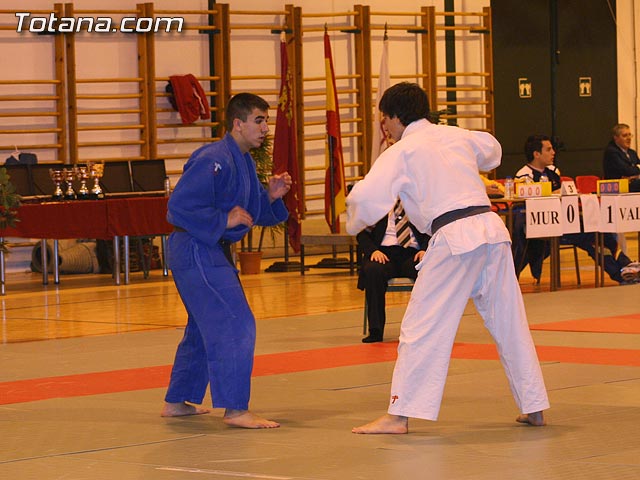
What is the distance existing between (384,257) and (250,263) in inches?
198

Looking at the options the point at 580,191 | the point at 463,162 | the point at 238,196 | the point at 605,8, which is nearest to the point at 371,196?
the point at 463,162

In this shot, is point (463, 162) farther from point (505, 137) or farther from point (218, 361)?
point (505, 137)

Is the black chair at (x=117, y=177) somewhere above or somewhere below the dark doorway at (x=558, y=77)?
below

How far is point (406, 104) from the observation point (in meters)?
4.69

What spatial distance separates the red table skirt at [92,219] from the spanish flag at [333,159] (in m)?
1.82

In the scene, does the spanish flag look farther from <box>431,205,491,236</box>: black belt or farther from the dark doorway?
<box>431,205,491,236</box>: black belt

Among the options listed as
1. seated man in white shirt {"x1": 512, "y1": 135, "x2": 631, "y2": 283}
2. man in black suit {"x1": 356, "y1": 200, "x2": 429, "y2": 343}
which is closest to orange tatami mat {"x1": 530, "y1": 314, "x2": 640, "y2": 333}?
man in black suit {"x1": 356, "y1": 200, "x2": 429, "y2": 343}

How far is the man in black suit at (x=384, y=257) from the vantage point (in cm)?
741

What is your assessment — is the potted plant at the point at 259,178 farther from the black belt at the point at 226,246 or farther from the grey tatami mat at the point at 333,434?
the black belt at the point at 226,246

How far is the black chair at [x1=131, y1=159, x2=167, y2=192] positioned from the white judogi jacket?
27.7 ft

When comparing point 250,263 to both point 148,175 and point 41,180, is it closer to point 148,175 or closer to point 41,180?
point 148,175

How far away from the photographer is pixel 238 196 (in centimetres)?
497

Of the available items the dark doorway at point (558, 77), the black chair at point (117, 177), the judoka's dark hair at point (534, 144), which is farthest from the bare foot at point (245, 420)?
the dark doorway at point (558, 77)

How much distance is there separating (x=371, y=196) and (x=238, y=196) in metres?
0.72
